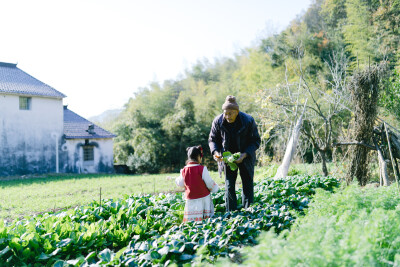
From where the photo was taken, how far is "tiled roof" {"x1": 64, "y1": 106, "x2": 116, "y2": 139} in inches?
779

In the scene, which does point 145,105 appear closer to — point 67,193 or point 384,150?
point 67,193

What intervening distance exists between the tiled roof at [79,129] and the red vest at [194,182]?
1723cm

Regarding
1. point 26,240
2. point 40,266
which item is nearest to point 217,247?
point 40,266

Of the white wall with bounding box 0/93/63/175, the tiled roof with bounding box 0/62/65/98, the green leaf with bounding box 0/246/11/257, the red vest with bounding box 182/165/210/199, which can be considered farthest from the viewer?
the tiled roof with bounding box 0/62/65/98

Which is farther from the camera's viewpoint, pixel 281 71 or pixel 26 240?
pixel 281 71

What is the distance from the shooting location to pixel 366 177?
6562 millimetres

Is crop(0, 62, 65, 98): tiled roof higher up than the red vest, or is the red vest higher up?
crop(0, 62, 65, 98): tiled roof

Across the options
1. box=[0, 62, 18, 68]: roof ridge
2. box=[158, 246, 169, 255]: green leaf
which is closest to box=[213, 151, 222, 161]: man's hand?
box=[158, 246, 169, 255]: green leaf

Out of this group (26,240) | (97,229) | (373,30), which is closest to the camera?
(26,240)

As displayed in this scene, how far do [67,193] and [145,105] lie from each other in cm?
1325

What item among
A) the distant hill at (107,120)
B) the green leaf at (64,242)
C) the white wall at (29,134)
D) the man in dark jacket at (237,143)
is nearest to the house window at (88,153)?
the white wall at (29,134)

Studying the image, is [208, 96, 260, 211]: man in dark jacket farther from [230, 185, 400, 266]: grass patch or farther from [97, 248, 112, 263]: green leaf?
[97, 248, 112, 263]: green leaf

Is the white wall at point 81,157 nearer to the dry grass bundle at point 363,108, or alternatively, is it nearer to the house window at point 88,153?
the house window at point 88,153

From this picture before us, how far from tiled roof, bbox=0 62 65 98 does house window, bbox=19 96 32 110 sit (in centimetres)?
48
